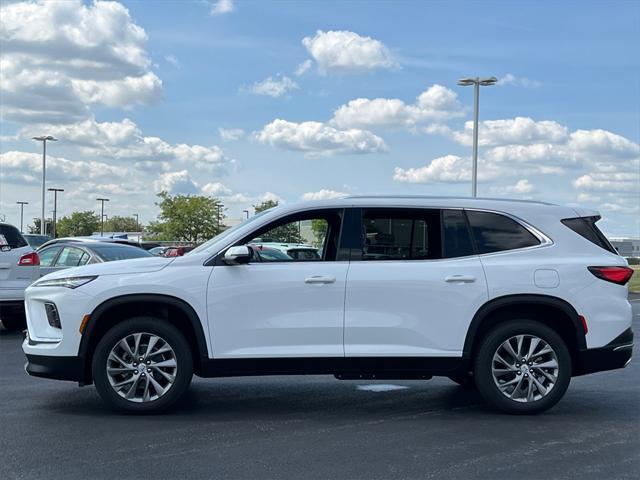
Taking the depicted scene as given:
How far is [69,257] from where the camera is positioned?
13266 millimetres

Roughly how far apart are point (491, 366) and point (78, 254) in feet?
27.2

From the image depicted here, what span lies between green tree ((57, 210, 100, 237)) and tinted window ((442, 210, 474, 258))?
10760 cm

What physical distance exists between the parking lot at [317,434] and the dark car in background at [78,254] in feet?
14.8

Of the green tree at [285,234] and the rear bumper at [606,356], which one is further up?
the green tree at [285,234]

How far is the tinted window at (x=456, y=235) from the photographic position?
7004 millimetres

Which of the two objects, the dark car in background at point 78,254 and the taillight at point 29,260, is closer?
the taillight at point 29,260

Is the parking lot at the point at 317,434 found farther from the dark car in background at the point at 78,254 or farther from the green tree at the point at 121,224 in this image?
the green tree at the point at 121,224

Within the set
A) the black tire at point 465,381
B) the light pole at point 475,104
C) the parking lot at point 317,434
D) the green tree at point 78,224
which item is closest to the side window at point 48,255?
the parking lot at point 317,434

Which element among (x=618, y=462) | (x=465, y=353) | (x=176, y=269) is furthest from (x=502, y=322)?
(x=176, y=269)

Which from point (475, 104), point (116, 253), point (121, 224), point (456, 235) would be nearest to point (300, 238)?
point (456, 235)

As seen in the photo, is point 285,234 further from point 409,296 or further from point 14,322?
point 14,322

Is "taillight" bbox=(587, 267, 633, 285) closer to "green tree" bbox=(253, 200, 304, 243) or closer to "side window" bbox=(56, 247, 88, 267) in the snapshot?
"green tree" bbox=(253, 200, 304, 243)

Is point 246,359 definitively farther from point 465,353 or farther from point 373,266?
point 465,353

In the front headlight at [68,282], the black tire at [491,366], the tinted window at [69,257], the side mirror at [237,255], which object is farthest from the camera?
the tinted window at [69,257]
